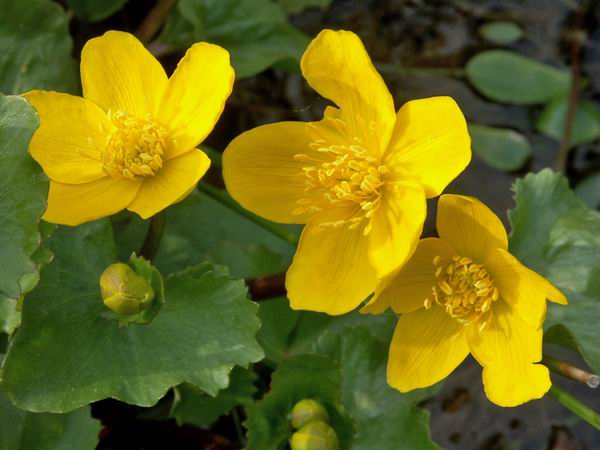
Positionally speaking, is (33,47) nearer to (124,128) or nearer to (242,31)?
(242,31)

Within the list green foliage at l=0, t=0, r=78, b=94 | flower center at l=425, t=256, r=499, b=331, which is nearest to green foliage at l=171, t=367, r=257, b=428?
flower center at l=425, t=256, r=499, b=331

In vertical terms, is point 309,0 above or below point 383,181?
below

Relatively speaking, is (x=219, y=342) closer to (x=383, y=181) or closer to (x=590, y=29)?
(x=383, y=181)

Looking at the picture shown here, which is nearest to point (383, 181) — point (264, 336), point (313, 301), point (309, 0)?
point (313, 301)

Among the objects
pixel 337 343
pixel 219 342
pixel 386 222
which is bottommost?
pixel 337 343

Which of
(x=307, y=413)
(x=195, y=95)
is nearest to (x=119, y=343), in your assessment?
(x=307, y=413)

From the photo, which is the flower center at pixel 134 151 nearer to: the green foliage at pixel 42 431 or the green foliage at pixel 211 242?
the green foliage at pixel 211 242
